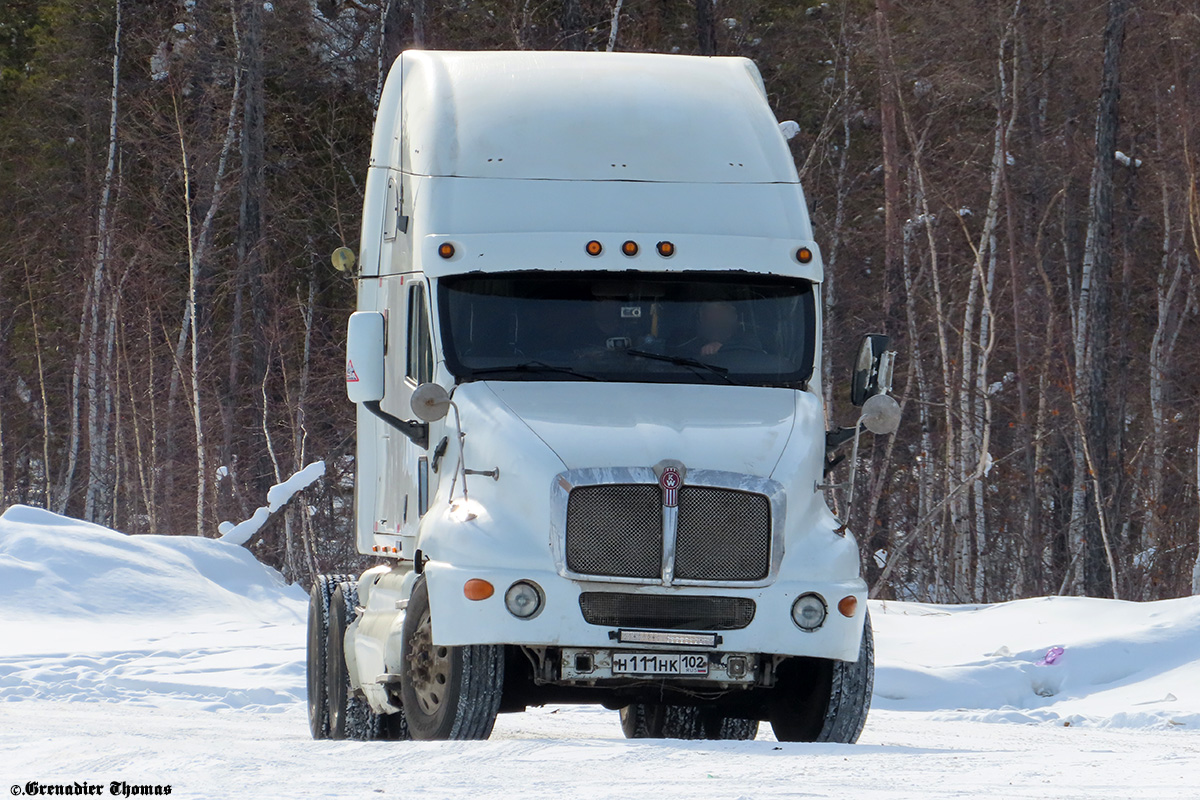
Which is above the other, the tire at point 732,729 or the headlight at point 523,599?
the headlight at point 523,599

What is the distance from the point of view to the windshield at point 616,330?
25.7 feet

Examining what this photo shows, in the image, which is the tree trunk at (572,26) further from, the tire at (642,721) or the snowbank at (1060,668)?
the tire at (642,721)

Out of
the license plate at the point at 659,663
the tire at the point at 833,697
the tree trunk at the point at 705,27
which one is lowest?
the tire at the point at 833,697

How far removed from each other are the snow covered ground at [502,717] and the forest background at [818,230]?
26.1 feet

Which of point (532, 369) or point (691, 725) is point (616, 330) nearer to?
point (532, 369)

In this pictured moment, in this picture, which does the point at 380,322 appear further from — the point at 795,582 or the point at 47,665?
the point at 47,665

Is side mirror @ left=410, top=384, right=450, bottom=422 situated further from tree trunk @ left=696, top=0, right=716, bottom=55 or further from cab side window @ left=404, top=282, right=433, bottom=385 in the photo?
tree trunk @ left=696, top=0, right=716, bottom=55

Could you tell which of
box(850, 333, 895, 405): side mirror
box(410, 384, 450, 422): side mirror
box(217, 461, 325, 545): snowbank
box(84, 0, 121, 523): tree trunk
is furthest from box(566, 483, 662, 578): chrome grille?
box(84, 0, 121, 523): tree trunk

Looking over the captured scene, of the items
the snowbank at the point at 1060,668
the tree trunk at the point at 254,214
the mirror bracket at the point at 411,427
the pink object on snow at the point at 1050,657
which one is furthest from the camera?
the tree trunk at the point at 254,214

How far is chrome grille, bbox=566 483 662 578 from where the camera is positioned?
7020 mm

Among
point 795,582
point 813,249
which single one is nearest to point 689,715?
point 795,582

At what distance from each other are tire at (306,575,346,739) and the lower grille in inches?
128

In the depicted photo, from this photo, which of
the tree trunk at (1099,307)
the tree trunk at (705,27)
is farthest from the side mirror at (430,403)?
the tree trunk at (705,27)

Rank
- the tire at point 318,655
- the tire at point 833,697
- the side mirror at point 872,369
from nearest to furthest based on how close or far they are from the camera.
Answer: the tire at point 833,697, the side mirror at point 872,369, the tire at point 318,655
